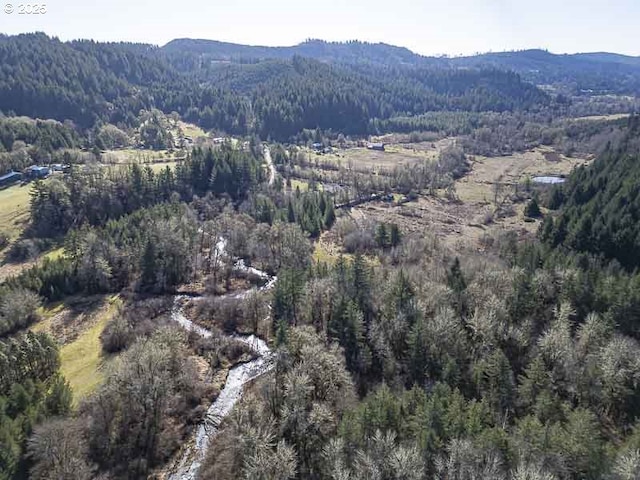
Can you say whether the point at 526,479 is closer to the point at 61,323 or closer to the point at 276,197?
the point at 61,323

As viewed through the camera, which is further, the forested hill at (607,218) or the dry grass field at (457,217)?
the dry grass field at (457,217)

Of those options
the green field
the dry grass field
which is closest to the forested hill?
the dry grass field

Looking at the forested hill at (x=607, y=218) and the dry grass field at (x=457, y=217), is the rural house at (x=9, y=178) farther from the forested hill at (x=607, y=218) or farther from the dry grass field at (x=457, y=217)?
the forested hill at (x=607, y=218)

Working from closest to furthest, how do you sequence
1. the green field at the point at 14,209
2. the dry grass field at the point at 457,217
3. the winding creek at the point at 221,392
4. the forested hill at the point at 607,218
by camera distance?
the winding creek at the point at 221,392
the forested hill at the point at 607,218
the green field at the point at 14,209
the dry grass field at the point at 457,217

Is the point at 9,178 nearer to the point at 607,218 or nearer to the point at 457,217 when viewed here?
the point at 457,217

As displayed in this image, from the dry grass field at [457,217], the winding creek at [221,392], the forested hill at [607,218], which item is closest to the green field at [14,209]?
the winding creek at [221,392]

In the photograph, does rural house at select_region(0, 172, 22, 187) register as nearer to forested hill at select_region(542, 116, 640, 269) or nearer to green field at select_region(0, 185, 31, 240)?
green field at select_region(0, 185, 31, 240)

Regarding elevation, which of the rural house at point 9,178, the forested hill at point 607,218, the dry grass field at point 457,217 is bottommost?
the dry grass field at point 457,217
